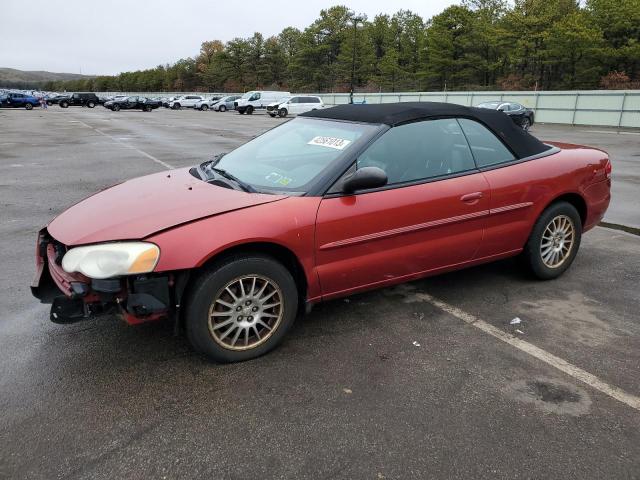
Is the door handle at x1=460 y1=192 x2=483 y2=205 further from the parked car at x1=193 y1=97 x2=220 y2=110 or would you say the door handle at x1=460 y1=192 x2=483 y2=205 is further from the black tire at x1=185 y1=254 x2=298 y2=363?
the parked car at x1=193 y1=97 x2=220 y2=110

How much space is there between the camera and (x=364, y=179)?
10.4ft

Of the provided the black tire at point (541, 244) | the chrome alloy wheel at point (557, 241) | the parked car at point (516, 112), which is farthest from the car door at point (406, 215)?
the parked car at point (516, 112)

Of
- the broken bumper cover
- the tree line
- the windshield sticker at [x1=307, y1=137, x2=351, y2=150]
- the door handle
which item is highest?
the tree line

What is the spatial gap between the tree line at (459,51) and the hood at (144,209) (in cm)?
4282

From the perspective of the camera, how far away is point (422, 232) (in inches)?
139

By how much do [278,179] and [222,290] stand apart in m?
0.96

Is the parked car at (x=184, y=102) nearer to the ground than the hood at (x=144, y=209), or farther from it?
nearer to the ground

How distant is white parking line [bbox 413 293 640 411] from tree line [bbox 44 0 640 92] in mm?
41894

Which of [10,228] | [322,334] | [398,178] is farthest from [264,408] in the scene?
[10,228]

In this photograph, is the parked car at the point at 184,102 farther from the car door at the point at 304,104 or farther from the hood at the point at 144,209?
the hood at the point at 144,209

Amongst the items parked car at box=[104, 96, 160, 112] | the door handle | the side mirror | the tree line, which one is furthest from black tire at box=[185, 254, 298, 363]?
parked car at box=[104, 96, 160, 112]

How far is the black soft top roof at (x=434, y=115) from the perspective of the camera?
371cm

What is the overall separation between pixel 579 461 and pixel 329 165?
218 cm

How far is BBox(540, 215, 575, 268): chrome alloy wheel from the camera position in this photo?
169 inches
